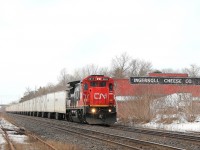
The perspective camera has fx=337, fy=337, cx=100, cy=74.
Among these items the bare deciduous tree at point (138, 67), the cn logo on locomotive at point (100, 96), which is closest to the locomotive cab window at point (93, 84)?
the cn logo on locomotive at point (100, 96)

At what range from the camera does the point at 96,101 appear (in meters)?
24.4

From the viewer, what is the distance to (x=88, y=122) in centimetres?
2442

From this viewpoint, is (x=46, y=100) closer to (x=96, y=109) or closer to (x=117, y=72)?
(x=96, y=109)

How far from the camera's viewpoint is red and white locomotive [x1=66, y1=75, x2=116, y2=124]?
78.9 ft

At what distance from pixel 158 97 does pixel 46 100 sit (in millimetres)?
22696

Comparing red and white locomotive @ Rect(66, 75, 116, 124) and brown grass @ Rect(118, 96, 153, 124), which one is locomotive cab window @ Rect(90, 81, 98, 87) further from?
brown grass @ Rect(118, 96, 153, 124)

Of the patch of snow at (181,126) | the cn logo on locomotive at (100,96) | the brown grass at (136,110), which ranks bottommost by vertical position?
the patch of snow at (181,126)

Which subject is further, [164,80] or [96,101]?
[164,80]

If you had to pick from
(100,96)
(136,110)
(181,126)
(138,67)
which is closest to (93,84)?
(100,96)

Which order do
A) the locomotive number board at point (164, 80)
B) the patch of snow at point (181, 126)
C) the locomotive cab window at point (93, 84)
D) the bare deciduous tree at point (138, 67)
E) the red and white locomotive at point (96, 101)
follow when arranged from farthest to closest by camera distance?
the bare deciduous tree at point (138, 67) < the locomotive number board at point (164, 80) < the locomotive cab window at point (93, 84) < the red and white locomotive at point (96, 101) < the patch of snow at point (181, 126)

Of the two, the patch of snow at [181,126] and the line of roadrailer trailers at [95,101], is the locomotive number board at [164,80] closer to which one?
the line of roadrailer trailers at [95,101]

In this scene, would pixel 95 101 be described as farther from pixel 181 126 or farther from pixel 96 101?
pixel 181 126

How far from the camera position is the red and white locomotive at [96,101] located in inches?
947

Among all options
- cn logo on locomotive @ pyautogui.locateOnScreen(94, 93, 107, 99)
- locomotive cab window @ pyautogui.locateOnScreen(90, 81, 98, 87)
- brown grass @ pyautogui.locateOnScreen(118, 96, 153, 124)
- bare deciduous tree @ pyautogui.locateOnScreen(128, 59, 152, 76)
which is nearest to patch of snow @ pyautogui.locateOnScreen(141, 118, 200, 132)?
brown grass @ pyautogui.locateOnScreen(118, 96, 153, 124)
